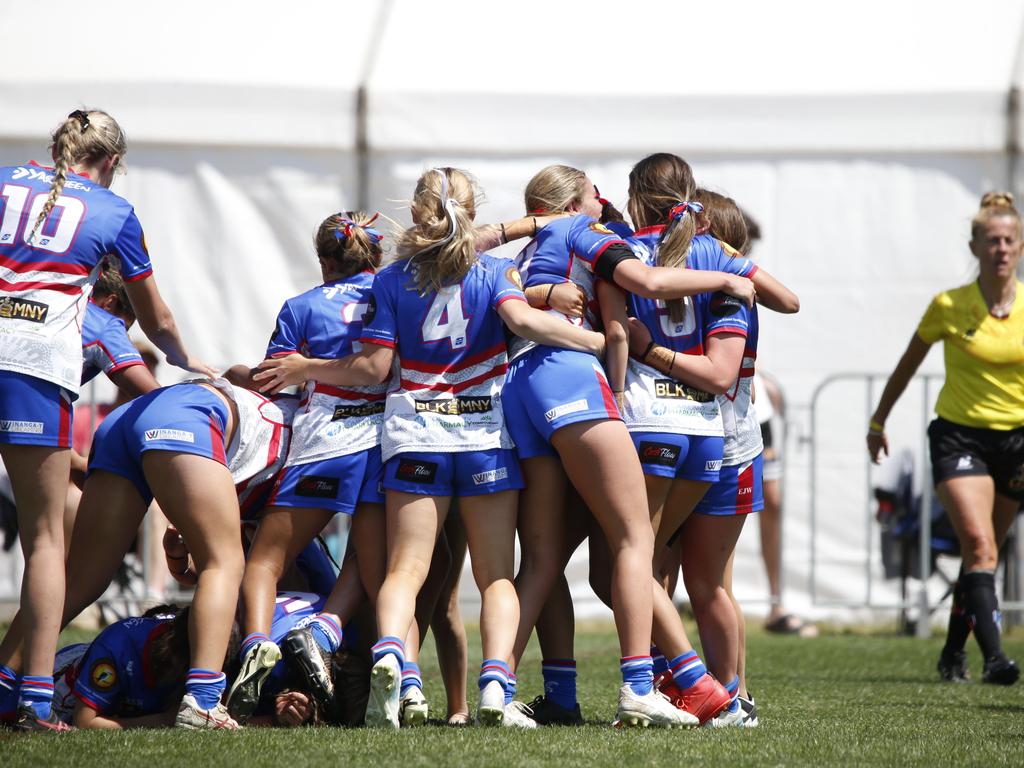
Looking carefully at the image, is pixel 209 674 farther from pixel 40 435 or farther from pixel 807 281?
pixel 807 281

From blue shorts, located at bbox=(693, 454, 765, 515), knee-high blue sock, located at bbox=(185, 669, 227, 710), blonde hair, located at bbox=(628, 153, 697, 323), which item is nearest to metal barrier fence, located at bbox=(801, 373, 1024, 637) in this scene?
blue shorts, located at bbox=(693, 454, 765, 515)

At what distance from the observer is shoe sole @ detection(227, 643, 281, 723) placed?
4.26 m

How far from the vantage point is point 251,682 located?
4270 mm

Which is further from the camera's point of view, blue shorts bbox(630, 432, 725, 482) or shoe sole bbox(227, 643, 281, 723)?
blue shorts bbox(630, 432, 725, 482)

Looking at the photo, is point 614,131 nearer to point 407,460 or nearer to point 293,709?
point 407,460

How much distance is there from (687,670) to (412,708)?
2.91ft

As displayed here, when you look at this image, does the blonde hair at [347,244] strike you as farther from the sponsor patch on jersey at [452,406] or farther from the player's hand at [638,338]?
the player's hand at [638,338]

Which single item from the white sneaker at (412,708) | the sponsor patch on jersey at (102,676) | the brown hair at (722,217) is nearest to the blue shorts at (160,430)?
the sponsor patch on jersey at (102,676)

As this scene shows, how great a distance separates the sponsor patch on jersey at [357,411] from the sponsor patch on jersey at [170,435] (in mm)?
554

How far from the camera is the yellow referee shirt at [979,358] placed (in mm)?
6277

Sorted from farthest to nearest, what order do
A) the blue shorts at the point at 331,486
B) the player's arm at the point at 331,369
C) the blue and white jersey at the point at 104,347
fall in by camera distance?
the blue and white jersey at the point at 104,347 < the blue shorts at the point at 331,486 < the player's arm at the point at 331,369

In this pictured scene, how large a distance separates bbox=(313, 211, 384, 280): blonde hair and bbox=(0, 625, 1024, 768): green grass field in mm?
1626

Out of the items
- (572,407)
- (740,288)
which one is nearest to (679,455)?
(572,407)

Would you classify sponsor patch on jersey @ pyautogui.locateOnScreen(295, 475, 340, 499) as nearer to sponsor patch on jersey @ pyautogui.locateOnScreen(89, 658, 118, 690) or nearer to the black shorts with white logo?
sponsor patch on jersey @ pyautogui.locateOnScreen(89, 658, 118, 690)
